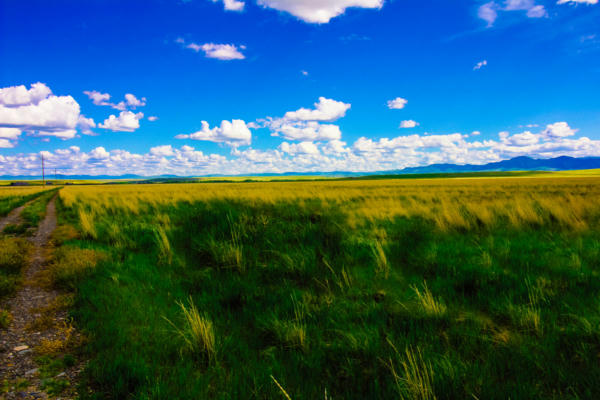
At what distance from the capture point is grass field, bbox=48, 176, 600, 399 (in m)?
2.33

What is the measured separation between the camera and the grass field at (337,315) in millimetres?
2332

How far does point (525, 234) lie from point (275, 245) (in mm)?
6096

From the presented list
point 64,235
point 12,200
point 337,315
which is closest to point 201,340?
point 337,315

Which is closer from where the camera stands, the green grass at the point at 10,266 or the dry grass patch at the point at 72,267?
the green grass at the point at 10,266

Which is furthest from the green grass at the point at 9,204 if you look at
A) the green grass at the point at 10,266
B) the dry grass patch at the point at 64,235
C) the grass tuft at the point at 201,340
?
the grass tuft at the point at 201,340

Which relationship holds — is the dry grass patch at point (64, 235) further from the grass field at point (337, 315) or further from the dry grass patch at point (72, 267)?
the dry grass patch at point (72, 267)

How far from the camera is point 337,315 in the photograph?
3.37m

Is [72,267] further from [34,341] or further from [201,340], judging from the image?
[201,340]

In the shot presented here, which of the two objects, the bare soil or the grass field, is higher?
the grass field

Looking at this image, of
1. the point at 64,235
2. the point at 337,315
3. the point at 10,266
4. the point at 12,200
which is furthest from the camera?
the point at 12,200

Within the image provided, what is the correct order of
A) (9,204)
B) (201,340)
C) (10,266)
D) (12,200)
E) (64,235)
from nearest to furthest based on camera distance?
(201,340), (10,266), (64,235), (9,204), (12,200)

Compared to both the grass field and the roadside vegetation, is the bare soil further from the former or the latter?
the roadside vegetation

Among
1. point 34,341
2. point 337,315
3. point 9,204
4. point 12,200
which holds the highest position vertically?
point 12,200

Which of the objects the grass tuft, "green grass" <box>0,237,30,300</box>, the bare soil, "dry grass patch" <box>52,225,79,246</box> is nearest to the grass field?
the grass tuft
